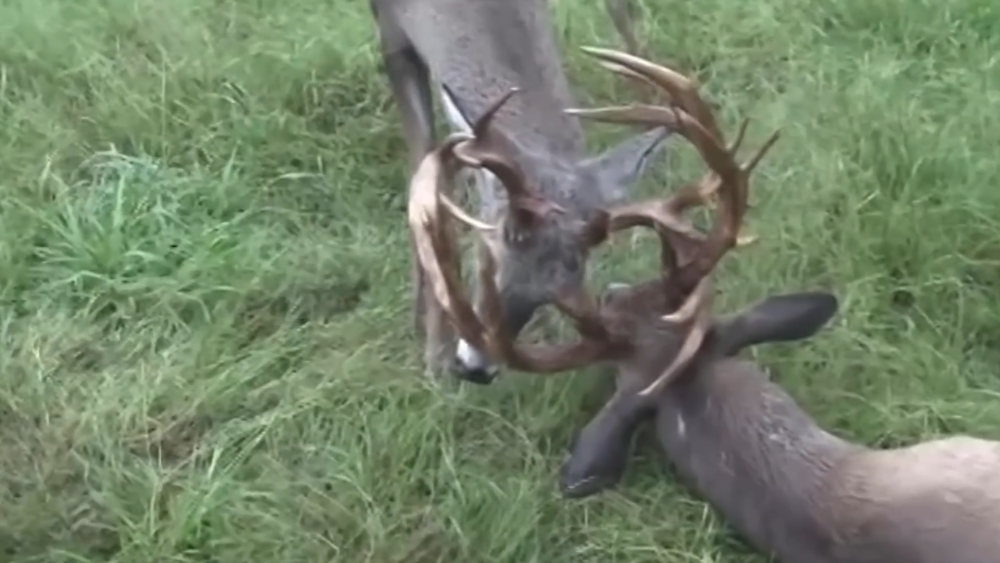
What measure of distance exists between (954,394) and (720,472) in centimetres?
86

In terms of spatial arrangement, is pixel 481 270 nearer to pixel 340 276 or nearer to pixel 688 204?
pixel 688 204

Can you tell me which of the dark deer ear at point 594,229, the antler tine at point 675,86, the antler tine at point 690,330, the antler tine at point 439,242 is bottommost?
the antler tine at point 690,330

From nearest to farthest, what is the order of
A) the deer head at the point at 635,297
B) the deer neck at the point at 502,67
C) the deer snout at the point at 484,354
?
the deer head at the point at 635,297 → the deer snout at the point at 484,354 → the deer neck at the point at 502,67

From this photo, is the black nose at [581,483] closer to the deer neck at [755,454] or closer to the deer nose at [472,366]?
the deer neck at [755,454]

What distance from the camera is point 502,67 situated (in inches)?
188

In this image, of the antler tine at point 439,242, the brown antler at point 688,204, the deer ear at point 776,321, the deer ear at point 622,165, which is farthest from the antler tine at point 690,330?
the antler tine at point 439,242

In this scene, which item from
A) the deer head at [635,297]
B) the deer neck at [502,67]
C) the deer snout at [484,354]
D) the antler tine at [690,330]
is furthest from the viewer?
the deer neck at [502,67]

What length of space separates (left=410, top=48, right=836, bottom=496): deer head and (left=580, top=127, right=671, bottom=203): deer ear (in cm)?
11

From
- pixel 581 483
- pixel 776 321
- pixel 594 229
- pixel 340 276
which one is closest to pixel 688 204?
pixel 594 229

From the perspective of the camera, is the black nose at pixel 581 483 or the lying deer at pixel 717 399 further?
the black nose at pixel 581 483

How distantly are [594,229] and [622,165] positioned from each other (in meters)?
0.25

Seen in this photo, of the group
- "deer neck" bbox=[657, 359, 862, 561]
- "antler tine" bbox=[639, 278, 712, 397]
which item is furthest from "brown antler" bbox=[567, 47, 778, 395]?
"deer neck" bbox=[657, 359, 862, 561]

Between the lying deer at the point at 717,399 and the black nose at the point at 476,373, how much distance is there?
0.24 m

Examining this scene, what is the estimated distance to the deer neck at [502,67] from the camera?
4688 mm
